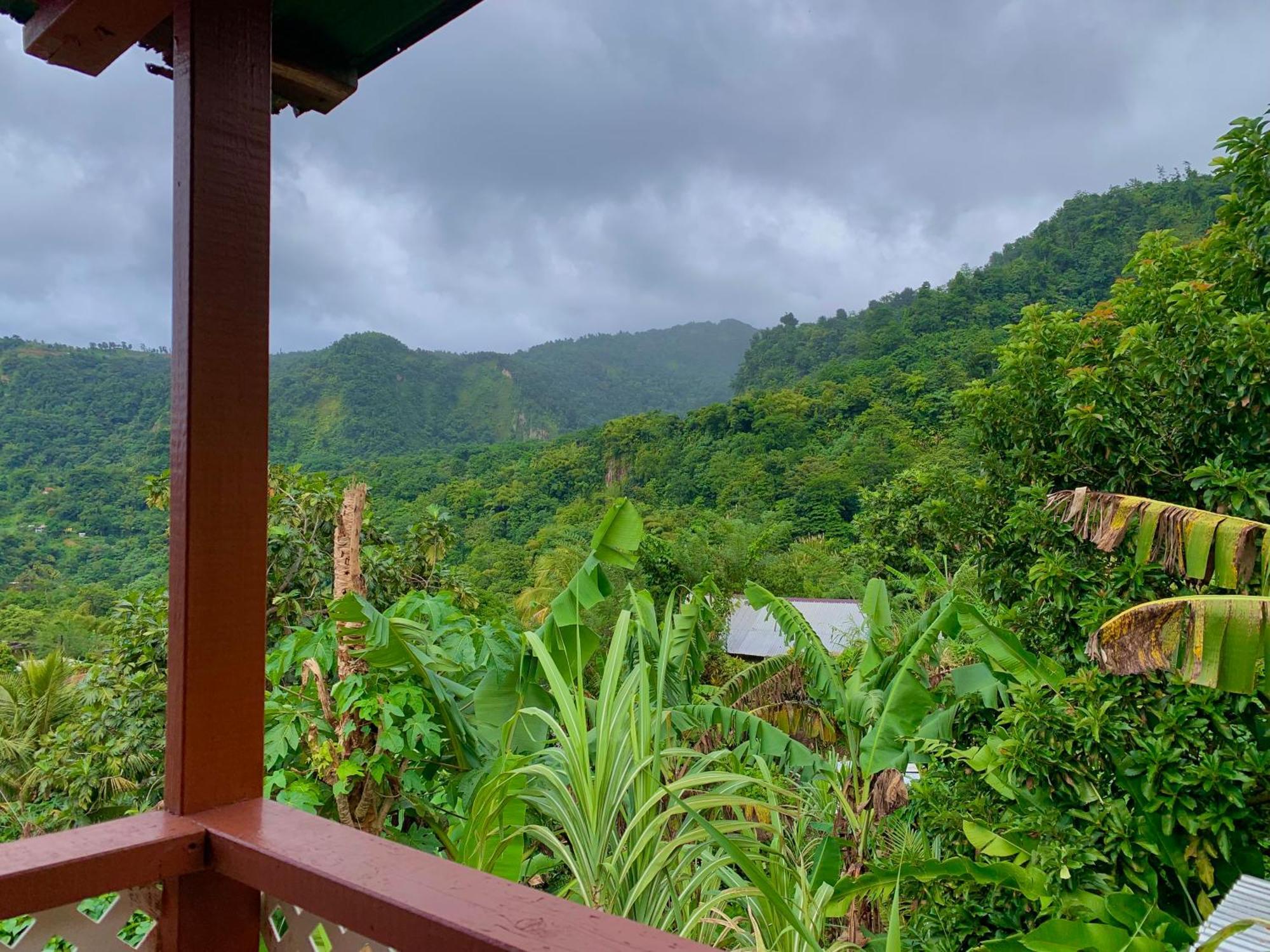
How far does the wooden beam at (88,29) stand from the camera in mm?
969

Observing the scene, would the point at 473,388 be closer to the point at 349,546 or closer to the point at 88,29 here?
the point at 349,546

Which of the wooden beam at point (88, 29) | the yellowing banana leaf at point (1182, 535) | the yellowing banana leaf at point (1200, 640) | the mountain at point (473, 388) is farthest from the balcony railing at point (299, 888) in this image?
the mountain at point (473, 388)

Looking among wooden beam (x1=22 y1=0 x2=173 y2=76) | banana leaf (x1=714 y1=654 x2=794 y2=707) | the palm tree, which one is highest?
wooden beam (x1=22 y1=0 x2=173 y2=76)

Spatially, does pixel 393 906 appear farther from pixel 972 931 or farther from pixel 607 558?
pixel 972 931

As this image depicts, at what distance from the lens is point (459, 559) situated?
17844 millimetres

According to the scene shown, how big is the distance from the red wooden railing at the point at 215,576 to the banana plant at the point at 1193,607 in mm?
2092

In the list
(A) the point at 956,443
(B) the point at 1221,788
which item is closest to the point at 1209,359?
(B) the point at 1221,788

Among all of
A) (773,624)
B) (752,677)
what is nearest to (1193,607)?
(752,677)

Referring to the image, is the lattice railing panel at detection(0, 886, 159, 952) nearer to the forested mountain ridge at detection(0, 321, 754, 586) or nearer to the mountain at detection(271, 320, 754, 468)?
the forested mountain ridge at detection(0, 321, 754, 586)

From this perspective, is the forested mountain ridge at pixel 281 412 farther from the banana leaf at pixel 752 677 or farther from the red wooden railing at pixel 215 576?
the banana leaf at pixel 752 677

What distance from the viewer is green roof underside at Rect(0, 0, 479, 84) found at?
3.44ft

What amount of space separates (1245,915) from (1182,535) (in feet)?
3.29

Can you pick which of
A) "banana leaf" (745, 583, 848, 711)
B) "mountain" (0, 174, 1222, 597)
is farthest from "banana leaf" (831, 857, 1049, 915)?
"mountain" (0, 174, 1222, 597)

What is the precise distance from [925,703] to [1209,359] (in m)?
2.00
